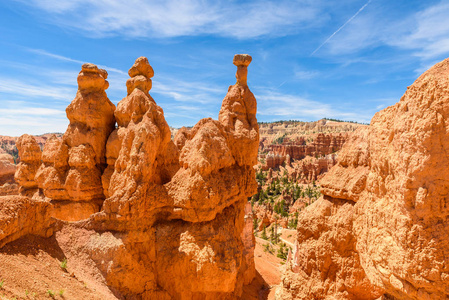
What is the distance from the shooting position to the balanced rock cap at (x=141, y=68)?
12.9 m

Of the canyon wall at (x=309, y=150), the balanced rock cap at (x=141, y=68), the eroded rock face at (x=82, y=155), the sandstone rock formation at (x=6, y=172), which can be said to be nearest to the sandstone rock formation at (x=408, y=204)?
the balanced rock cap at (x=141, y=68)

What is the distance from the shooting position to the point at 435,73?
4875mm

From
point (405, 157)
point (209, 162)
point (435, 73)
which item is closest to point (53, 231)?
point (209, 162)

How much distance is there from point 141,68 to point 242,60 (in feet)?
15.6

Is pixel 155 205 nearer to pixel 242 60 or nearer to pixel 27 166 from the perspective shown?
pixel 242 60

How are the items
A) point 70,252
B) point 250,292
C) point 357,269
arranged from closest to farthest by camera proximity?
point 357,269 < point 70,252 < point 250,292

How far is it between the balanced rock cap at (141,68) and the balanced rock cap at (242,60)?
13.5ft

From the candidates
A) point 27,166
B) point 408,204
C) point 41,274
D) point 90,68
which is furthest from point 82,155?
point 408,204

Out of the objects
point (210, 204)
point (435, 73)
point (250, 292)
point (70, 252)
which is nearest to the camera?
point (435, 73)

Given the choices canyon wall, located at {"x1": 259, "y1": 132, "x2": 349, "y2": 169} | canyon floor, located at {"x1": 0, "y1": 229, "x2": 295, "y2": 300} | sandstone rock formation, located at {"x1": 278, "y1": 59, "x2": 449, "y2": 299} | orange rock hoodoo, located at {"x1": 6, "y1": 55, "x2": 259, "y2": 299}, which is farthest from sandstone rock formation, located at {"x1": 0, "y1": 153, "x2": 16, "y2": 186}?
canyon wall, located at {"x1": 259, "y1": 132, "x2": 349, "y2": 169}

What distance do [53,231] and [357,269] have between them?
942 cm

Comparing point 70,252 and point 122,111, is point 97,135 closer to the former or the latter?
point 122,111

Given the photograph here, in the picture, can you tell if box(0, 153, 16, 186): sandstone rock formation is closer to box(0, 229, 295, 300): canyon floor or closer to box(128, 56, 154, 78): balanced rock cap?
box(128, 56, 154, 78): balanced rock cap

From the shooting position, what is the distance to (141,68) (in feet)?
42.4
